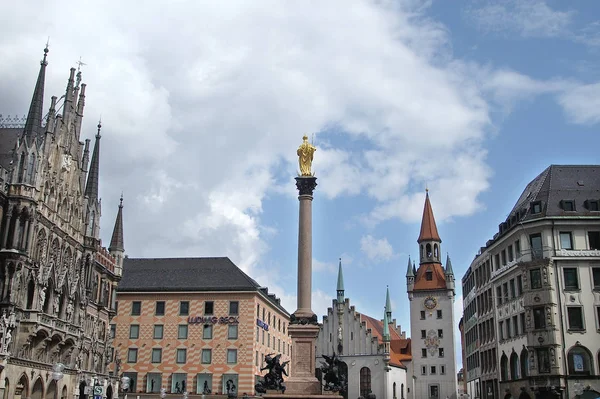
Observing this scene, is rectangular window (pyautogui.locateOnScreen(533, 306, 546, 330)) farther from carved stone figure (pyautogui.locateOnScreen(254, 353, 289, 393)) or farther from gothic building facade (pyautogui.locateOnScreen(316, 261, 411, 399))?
gothic building facade (pyautogui.locateOnScreen(316, 261, 411, 399))

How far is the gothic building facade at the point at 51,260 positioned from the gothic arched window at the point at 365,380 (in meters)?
42.6

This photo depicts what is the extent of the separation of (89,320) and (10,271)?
54.0 feet

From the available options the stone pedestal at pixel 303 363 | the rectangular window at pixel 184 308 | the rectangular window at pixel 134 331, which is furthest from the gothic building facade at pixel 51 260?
the stone pedestal at pixel 303 363

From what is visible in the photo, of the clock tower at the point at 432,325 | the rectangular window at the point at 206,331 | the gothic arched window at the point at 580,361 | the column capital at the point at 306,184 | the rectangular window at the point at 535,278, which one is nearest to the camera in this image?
the column capital at the point at 306,184

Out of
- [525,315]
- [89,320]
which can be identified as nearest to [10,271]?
[89,320]

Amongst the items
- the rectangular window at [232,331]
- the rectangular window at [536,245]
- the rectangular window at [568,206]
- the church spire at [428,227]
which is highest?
the church spire at [428,227]

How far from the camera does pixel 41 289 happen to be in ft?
156

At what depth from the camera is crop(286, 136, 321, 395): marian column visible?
38781 mm

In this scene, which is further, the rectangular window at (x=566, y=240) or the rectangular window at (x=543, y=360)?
the rectangular window at (x=566, y=240)

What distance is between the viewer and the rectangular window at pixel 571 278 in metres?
52.4

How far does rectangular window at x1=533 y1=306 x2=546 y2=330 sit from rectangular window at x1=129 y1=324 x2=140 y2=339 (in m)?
42.1

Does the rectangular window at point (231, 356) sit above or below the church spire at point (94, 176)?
below

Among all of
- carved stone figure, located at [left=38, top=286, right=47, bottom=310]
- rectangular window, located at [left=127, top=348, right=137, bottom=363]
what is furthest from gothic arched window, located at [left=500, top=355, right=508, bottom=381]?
carved stone figure, located at [left=38, top=286, right=47, bottom=310]

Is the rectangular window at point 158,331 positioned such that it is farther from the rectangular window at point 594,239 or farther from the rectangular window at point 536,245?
the rectangular window at point 594,239
